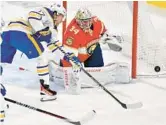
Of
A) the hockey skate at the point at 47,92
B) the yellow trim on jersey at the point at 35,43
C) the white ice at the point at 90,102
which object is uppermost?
the yellow trim on jersey at the point at 35,43

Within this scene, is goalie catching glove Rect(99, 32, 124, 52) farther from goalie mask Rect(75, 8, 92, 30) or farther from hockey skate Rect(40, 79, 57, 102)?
hockey skate Rect(40, 79, 57, 102)

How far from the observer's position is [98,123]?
231cm

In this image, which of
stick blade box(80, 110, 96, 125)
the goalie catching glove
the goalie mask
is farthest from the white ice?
the goalie mask

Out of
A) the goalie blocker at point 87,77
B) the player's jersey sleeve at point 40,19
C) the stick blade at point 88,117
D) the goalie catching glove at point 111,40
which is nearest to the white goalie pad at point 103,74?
the goalie blocker at point 87,77

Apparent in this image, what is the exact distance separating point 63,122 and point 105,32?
95 cm

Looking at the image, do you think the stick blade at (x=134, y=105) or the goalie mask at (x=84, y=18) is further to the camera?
the goalie mask at (x=84, y=18)

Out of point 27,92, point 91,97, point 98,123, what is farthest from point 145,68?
point 98,123

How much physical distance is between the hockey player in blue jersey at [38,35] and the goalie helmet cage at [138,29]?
657mm

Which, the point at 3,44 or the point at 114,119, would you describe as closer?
the point at 114,119

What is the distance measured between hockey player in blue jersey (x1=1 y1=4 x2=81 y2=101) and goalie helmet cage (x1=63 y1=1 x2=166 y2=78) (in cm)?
66

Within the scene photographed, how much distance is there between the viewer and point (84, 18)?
2.90 meters

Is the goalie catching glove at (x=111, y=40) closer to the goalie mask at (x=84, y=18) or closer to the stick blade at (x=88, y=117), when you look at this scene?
the goalie mask at (x=84, y=18)

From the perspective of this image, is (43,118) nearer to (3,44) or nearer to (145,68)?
(3,44)

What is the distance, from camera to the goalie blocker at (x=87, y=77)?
2867 mm
